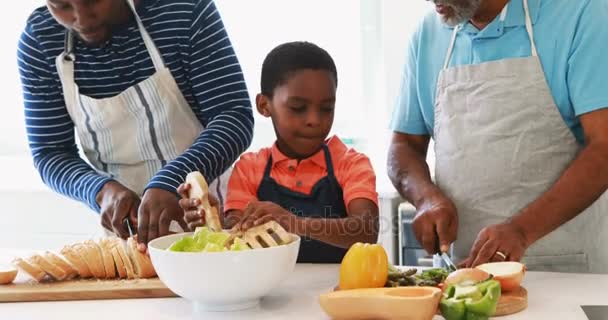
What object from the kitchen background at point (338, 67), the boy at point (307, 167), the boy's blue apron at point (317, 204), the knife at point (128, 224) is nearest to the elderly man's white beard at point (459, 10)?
the boy at point (307, 167)

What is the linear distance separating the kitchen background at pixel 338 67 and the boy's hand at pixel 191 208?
1398 millimetres

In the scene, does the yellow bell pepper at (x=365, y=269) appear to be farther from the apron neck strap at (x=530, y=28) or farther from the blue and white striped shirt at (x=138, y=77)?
the apron neck strap at (x=530, y=28)

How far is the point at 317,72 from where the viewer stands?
1.64 meters

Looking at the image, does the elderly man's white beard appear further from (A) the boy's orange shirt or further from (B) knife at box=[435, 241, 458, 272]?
(B) knife at box=[435, 241, 458, 272]

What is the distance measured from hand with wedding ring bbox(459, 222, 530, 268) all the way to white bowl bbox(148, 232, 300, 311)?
33 centimetres

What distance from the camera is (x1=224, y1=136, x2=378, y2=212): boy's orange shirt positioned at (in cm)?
165

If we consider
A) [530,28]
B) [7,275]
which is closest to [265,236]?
[7,275]

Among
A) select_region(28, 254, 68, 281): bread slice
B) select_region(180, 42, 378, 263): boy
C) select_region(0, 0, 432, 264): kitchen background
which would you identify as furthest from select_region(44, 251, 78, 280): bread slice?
select_region(0, 0, 432, 264): kitchen background

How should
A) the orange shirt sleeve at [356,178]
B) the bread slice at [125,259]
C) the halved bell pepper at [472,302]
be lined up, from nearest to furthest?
the halved bell pepper at [472,302], the bread slice at [125,259], the orange shirt sleeve at [356,178]

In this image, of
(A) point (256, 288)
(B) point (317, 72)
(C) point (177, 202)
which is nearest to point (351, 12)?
(B) point (317, 72)

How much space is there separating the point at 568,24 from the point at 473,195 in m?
0.39

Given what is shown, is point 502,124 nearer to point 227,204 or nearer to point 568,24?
point 568,24

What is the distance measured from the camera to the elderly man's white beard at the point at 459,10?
1514 millimetres

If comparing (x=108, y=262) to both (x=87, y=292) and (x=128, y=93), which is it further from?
(x=128, y=93)
